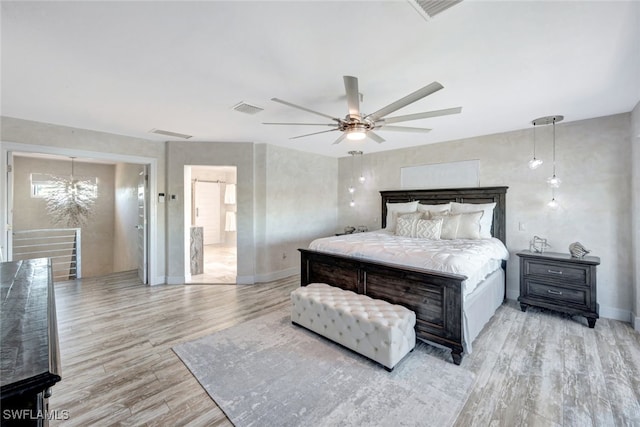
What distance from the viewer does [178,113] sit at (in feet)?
10.9

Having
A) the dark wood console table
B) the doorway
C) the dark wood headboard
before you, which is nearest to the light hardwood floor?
the dark wood console table

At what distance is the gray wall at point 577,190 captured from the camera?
11.0 feet

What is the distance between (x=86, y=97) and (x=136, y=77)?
937mm

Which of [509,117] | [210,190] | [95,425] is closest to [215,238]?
[210,190]

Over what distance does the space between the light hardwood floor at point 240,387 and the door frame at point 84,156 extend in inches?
34.4

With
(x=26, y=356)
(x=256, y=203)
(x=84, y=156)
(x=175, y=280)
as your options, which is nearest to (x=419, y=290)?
(x=26, y=356)

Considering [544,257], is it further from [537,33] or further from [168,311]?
[168,311]

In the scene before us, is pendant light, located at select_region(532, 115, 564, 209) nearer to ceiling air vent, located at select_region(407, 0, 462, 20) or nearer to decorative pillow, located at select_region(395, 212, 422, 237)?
decorative pillow, located at select_region(395, 212, 422, 237)

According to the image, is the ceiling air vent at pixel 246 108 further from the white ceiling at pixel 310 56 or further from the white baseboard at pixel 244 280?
the white baseboard at pixel 244 280

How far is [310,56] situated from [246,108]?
133cm

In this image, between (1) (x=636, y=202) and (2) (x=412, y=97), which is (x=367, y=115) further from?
(1) (x=636, y=202)

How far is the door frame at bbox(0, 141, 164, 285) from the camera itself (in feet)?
11.4

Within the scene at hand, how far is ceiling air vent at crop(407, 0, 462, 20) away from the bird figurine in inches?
134

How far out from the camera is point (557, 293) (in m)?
3.36
